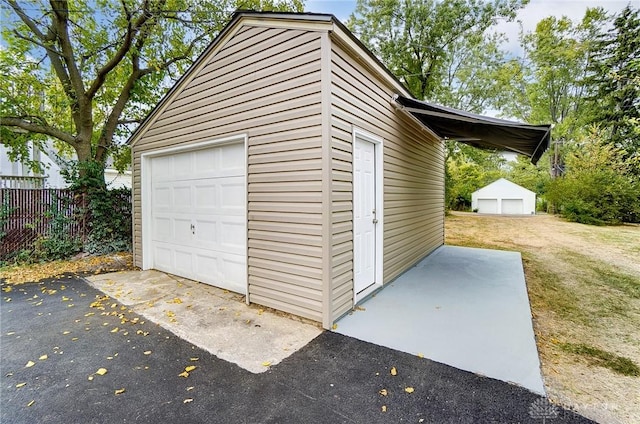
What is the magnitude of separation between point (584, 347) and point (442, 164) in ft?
20.3

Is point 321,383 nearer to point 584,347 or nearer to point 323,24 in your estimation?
point 584,347

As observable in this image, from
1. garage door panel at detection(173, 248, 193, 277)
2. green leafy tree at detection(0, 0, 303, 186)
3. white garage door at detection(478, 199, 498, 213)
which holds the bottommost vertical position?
garage door panel at detection(173, 248, 193, 277)

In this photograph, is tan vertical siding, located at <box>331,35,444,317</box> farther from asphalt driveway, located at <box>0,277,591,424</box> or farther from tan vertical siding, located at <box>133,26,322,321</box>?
asphalt driveway, located at <box>0,277,591,424</box>

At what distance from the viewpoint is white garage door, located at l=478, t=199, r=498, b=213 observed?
25.2 m

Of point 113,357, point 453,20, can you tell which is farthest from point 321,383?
point 453,20

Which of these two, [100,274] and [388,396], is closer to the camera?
[388,396]

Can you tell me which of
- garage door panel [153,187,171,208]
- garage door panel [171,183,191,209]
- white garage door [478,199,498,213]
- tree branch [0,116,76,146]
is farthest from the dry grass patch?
white garage door [478,199,498,213]

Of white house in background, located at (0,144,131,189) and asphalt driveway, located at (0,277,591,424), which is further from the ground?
white house in background, located at (0,144,131,189)

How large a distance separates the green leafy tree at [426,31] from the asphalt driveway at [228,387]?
43.7 feet

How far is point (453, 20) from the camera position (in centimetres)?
1291

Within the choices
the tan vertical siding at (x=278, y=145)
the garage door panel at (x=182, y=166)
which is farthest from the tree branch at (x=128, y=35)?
the tan vertical siding at (x=278, y=145)

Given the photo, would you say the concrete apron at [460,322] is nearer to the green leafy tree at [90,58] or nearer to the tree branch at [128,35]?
the green leafy tree at [90,58]

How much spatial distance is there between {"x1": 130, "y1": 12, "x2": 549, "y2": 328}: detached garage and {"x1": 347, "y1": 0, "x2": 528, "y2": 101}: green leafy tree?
33.6 feet

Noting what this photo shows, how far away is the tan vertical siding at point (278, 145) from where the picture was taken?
3271mm
